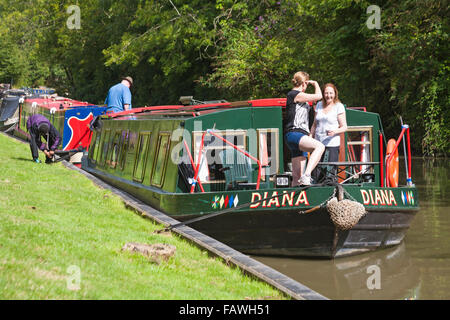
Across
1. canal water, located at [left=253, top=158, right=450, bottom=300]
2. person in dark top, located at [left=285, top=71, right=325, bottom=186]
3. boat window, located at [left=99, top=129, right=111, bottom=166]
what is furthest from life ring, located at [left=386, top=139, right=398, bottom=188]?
boat window, located at [left=99, top=129, right=111, bottom=166]

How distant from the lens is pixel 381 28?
70.5 ft

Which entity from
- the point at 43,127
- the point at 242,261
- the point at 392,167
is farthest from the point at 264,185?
the point at 43,127

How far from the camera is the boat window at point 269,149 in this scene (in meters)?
11.2

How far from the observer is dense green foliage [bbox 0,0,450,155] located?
21.0 meters

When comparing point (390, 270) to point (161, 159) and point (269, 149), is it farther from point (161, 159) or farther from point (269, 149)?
point (161, 159)

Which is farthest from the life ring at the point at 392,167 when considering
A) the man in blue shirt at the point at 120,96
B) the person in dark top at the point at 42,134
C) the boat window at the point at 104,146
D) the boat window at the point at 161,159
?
the person in dark top at the point at 42,134

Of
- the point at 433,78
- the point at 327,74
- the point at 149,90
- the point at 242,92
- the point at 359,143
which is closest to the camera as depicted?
the point at 359,143

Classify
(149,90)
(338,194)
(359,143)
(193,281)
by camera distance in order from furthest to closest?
(149,90) < (359,143) < (338,194) < (193,281)

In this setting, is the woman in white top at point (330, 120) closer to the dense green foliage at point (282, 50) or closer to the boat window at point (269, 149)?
the boat window at point (269, 149)

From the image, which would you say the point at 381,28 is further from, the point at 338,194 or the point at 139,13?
the point at 139,13

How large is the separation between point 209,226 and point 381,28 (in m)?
13.0

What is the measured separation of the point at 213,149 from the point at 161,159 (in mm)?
1403

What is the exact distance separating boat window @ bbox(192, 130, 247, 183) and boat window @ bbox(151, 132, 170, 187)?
799 mm
